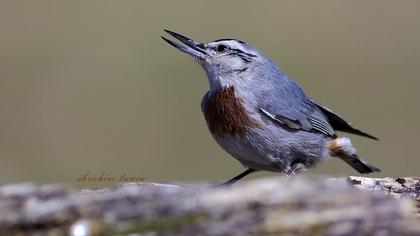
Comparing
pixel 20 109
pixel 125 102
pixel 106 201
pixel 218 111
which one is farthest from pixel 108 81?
pixel 106 201

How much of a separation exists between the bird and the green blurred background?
273 centimetres

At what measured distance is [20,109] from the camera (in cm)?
1332

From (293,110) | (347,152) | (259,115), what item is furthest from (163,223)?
(347,152)

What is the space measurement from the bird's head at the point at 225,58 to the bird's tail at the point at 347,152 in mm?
914

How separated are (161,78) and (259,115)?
7354 mm

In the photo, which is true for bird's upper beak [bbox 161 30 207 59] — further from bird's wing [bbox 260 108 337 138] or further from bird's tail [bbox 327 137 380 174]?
bird's tail [bbox 327 137 380 174]

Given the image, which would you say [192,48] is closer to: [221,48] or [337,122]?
[221,48]

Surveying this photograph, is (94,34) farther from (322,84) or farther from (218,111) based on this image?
(218,111)

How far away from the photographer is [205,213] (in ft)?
11.3

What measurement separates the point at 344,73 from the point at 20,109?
5.29m

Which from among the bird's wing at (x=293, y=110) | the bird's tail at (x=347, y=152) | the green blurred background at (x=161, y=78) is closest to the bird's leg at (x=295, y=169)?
the bird's wing at (x=293, y=110)

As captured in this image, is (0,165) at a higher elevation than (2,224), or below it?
higher

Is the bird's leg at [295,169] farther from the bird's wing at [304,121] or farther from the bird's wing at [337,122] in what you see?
the bird's wing at [337,122]

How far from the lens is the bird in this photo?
23.0 feet
